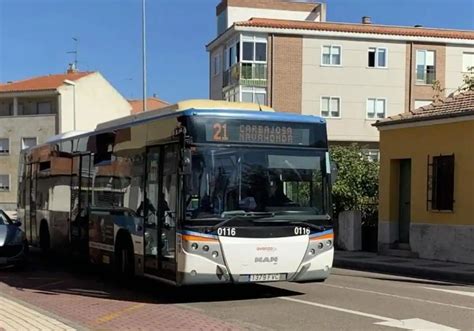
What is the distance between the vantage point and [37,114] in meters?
57.3

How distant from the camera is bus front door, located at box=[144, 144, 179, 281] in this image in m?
10.3

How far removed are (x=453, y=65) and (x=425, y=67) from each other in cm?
218

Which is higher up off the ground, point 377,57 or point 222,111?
point 377,57

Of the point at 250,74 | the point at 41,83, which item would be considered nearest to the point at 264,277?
the point at 250,74

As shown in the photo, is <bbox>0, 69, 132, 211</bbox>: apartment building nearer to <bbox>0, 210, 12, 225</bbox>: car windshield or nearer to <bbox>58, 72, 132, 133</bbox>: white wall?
<bbox>58, 72, 132, 133</bbox>: white wall

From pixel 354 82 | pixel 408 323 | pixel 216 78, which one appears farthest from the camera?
pixel 216 78

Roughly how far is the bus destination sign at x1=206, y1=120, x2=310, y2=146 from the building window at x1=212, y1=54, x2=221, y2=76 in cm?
3793

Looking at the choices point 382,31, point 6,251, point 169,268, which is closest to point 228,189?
point 169,268

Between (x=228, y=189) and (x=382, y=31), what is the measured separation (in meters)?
39.3

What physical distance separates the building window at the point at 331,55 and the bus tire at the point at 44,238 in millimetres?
31330

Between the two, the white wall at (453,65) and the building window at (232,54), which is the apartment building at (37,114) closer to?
the building window at (232,54)

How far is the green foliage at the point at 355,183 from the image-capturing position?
23000 millimetres

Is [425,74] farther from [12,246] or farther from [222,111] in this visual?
[222,111]

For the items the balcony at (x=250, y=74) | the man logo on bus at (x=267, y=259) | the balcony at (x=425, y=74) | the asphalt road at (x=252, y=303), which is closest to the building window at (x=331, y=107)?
the balcony at (x=250, y=74)
